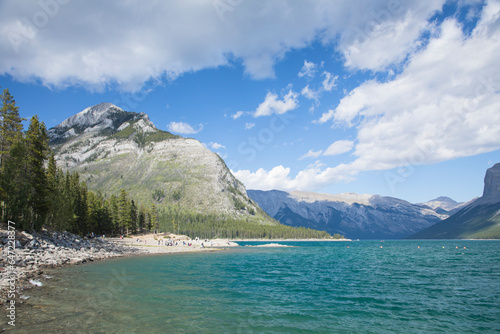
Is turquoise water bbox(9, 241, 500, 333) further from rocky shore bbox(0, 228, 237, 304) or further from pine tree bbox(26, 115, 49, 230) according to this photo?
pine tree bbox(26, 115, 49, 230)

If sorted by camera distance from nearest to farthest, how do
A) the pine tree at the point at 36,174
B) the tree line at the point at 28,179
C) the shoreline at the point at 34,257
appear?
the shoreline at the point at 34,257
the tree line at the point at 28,179
the pine tree at the point at 36,174

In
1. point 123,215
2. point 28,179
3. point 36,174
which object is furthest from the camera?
point 123,215

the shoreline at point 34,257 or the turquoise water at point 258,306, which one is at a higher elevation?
the shoreline at point 34,257

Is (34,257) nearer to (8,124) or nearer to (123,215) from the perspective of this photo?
(8,124)

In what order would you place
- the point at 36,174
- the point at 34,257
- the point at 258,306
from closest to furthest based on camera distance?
the point at 258,306 < the point at 34,257 < the point at 36,174

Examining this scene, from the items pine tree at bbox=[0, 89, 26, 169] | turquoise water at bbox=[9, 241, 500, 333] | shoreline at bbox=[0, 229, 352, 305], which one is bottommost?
turquoise water at bbox=[9, 241, 500, 333]

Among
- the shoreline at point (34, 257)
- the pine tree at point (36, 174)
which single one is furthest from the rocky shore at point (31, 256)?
the pine tree at point (36, 174)

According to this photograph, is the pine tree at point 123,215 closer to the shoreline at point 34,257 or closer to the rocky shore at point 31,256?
the shoreline at point 34,257

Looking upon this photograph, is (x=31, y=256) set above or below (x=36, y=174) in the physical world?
below

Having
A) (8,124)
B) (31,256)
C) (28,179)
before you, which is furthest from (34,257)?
(8,124)

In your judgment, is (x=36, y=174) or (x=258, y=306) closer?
(x=258, y=306)

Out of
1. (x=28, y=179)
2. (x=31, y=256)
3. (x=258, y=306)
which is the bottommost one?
(x=258, y=306)

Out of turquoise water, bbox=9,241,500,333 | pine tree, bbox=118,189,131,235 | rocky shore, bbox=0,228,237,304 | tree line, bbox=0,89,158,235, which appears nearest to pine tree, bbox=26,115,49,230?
tree line, bbox=0,89,158,235

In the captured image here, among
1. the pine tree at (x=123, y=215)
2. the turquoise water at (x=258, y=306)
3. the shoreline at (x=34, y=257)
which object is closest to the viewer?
the turquoise water at (x=258, y=306)
